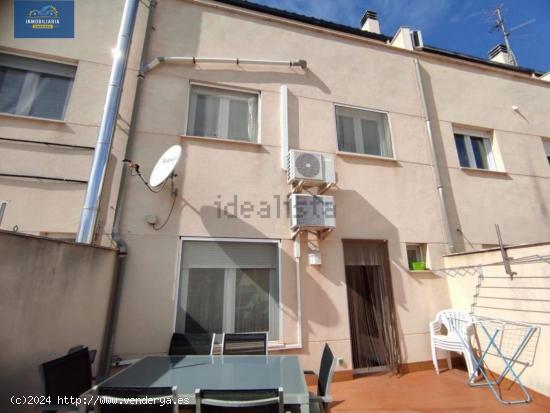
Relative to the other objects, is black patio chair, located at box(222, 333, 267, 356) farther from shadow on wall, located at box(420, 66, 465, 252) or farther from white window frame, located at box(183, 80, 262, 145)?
shadow on wall, located at box(420, 66, 465, 252)

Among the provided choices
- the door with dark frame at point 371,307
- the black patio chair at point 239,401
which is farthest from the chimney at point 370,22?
the black patio chair at point 239,401

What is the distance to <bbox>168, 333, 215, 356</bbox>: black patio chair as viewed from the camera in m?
3.55

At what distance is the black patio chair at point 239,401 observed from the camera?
184 centimetres

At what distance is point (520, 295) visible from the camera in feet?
13.4

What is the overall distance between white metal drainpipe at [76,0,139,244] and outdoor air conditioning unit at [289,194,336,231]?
2934 millimetres

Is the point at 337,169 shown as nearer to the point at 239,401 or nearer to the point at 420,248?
the point at 420,248

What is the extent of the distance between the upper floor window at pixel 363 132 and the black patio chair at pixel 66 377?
5.17m

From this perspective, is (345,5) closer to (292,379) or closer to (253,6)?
(253,6)

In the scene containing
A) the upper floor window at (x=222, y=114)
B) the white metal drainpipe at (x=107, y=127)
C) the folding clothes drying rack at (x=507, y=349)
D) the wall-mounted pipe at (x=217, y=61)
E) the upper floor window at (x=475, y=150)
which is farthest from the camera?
the upper floor window at (x=475, y=150)

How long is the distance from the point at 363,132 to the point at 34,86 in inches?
240

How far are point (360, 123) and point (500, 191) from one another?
3588mm

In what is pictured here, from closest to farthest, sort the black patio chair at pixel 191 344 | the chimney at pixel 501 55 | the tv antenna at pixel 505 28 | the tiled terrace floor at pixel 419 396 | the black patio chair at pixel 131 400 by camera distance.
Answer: the black patio chair at pixel 131 400 < the tiled terrace floor at pixel 419 396 < the black patio chair at pixel 191 344 < the chimney at pixel 501 55 < the tv antenna at pixel 505 28

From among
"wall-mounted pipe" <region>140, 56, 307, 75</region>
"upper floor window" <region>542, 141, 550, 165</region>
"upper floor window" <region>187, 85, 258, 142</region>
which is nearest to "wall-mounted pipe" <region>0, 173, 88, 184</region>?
"upper floor window" <region>187, 85, 258, 142</region>

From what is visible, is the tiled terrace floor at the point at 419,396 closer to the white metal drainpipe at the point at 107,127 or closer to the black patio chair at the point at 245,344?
the black patio chair at the point at 245,344
